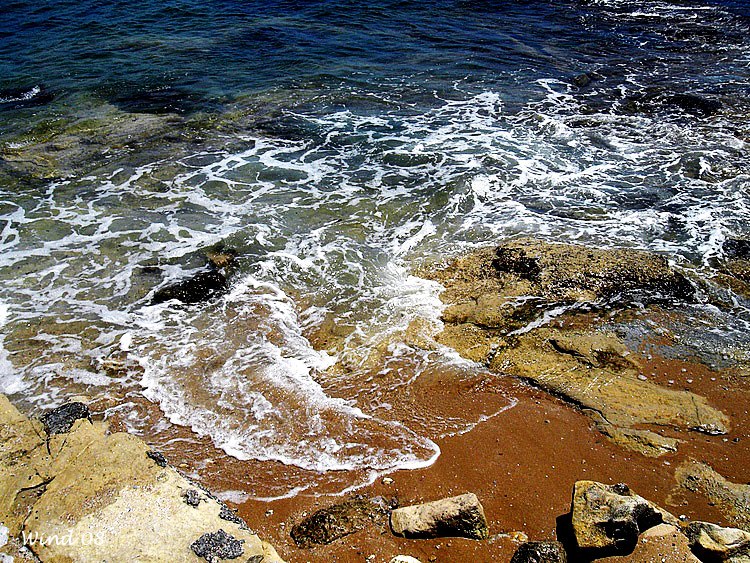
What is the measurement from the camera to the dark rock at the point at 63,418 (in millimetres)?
5133

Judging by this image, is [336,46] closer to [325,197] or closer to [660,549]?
[325,197]

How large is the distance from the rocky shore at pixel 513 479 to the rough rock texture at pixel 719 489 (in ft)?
0.04

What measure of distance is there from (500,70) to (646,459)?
553 inches

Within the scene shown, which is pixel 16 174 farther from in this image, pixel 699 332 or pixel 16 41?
pixel 699 332

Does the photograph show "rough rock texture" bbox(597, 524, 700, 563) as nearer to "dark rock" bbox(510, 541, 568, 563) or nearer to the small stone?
"dark rock" bbox(510, 541, 568, 563)

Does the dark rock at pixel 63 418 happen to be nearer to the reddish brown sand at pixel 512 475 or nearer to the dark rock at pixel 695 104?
the reddish brown sand at pixel 512 475

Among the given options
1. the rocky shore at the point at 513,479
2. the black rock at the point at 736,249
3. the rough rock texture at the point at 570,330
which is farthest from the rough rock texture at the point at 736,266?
the rocky shore at the point at 513,479

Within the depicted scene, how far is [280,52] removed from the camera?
17953mm

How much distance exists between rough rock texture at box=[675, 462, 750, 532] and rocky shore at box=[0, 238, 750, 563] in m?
0.01

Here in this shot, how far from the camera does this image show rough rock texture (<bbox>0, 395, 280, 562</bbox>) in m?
A: 4.01

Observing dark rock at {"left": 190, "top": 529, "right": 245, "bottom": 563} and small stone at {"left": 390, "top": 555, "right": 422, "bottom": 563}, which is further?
small stone at {"left": 390, "top": 555, "right": 422, "bottom": 563}

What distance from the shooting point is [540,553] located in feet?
13.8

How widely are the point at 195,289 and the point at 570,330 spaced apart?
16.9 feet

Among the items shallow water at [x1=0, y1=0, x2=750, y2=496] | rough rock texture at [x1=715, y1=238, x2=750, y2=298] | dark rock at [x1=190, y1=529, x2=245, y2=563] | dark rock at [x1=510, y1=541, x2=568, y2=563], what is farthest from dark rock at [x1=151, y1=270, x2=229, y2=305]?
rough rock texture at [x1=715, y1=238, x2=750, y2=298]
